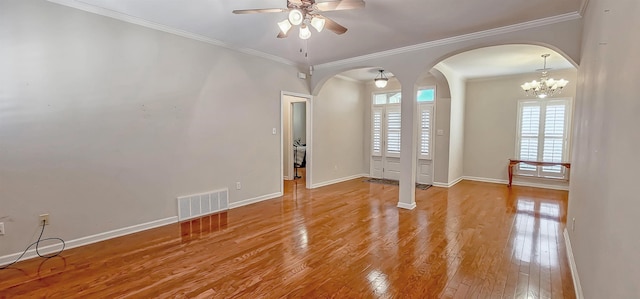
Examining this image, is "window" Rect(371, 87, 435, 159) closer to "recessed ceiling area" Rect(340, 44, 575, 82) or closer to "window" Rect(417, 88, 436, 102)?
"window" Rect(417, 88, 436, 102)

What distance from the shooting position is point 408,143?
4469 mm

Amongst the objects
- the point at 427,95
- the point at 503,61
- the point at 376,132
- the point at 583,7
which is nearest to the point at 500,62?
the point at 503,61

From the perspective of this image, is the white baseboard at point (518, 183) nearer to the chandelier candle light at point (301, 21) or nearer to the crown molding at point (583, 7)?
the crown molding at point (583, 7)

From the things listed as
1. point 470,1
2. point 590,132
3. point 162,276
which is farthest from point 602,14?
point 162,276

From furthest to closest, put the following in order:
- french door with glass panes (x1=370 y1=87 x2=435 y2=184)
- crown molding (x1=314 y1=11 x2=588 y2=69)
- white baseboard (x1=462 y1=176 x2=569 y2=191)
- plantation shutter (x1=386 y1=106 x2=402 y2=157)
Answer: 1. plantation shutter (x1=386 y1=106 x2=402 y2=157)
2. french door with glass panes (x1=370 y1=87 x2=435 y2=184)
3. white baseboard (x1=462 y1=176 x2=569 y2=191)
4. crown molding (x1=314 y1=11 x2=588 y2=69)

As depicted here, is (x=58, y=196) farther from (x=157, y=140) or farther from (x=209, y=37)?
(x=209, y=37)

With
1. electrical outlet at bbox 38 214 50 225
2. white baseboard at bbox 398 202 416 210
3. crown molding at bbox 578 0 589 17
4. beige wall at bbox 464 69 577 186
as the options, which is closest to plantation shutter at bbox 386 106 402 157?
beige wall at bbox 464 69 577 186

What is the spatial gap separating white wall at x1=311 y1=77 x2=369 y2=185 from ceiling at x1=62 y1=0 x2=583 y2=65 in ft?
6.70

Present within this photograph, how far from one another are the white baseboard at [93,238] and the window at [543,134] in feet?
23.7

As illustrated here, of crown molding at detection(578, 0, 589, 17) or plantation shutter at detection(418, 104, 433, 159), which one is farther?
plantation shutter at detection(418, 104, 433, 159)

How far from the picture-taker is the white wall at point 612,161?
1.16m

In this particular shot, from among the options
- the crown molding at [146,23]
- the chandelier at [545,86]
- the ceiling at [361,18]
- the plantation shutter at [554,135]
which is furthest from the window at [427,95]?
the crown molding at [146,23]

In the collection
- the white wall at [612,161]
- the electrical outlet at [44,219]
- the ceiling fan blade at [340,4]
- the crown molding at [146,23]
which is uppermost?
the crown molding at [146,23]

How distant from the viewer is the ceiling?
2.93m
